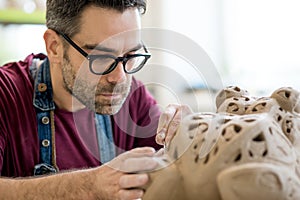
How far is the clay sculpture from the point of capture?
25.1 inches

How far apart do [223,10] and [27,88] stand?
4.66 ft

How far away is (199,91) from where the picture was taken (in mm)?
2293

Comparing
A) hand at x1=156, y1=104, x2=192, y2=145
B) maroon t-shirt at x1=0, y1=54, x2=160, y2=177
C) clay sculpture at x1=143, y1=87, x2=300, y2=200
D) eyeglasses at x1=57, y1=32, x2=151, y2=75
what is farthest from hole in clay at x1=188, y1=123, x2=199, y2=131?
maroon t-shirt at x1=0, y1=54, x2=160, y2=177

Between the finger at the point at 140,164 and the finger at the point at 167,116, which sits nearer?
the finger at the point at 140,164

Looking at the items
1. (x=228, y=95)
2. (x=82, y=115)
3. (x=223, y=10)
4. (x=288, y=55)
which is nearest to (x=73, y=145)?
(x=82, y=115)

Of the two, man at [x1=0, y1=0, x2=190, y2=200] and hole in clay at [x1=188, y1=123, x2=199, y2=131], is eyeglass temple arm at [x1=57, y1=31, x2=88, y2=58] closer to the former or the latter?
man at [x1=0, y1=0, x2=190, y2=200]

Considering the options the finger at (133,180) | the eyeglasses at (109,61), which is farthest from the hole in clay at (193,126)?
the eyeglasses at (109,61)

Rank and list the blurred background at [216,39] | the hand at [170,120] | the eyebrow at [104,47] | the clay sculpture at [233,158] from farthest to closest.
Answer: the blurred background at [216,39]
the eyebrow at [104,47]
the hand at [170,120]
the clay sculpture at [233,158]

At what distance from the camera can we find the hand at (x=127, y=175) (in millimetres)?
748

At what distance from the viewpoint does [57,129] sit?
144cm

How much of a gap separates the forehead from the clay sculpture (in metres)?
0.59

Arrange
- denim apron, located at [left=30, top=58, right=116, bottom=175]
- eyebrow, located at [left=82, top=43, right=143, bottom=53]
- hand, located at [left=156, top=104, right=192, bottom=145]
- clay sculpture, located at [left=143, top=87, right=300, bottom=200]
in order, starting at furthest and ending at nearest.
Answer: denim apron, located at [left=30, top=58, right=116, bottom=175] → eyebrow, located at [left=82, top=43, right=143, bottom=53] → hand, located at [left=156, top=104, right=192, bottom=145] → clay sculpture, located at [left=143, top=87, right=300, bottom=200]

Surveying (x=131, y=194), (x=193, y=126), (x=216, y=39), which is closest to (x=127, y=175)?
(x=131, y=194)

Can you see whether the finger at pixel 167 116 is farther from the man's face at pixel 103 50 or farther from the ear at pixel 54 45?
the ear at pixel 54 45
